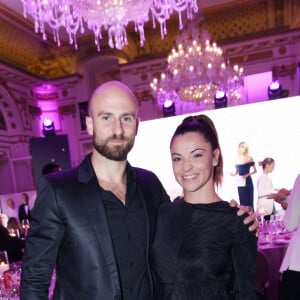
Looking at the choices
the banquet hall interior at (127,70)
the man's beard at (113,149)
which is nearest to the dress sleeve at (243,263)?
the man's beard at (113,149)

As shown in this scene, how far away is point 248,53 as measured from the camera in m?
8.95

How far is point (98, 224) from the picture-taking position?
1.49 meters


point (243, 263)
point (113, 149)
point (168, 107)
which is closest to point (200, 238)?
point (243, 263)

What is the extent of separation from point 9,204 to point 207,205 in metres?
6.58

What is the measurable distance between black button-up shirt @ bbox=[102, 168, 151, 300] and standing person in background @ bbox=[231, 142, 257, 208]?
2791mm

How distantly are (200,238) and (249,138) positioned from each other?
112 inches

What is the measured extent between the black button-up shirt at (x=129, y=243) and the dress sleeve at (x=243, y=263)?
0.41m

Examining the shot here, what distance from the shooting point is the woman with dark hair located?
1529 millimetres

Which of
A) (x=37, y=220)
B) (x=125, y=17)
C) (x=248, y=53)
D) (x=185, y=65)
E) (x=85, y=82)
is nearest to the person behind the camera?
(x=37, y=220)

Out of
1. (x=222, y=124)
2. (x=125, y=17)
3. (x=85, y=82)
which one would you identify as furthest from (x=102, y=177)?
(x=85, y=82)

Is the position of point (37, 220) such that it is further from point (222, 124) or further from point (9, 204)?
point (9, 204)

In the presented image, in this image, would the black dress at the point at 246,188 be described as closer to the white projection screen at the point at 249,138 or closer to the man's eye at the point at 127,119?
the white projection screen at the point at 249,138

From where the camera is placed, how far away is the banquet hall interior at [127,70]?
21.7 ft

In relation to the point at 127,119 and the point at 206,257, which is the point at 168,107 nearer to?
the point at 127,119
